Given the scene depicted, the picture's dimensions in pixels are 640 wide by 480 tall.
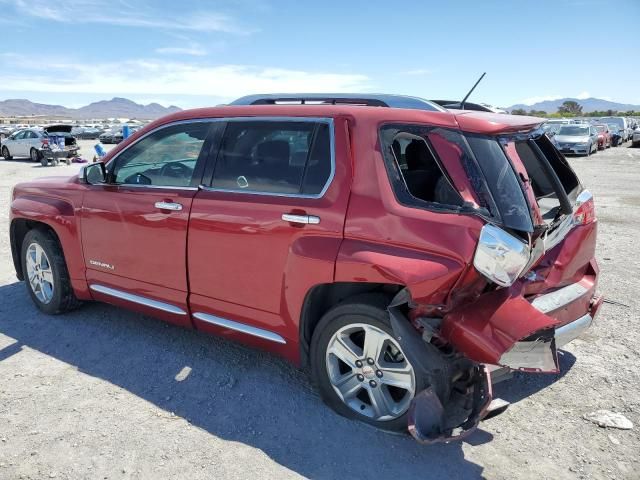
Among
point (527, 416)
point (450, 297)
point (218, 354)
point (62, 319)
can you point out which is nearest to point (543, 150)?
point (450, 297)

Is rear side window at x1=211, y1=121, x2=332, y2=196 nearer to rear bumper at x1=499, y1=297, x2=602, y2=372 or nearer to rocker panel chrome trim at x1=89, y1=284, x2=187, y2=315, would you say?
rocker panel chrome trim at x1=89, y1=284, x2=187, y2=315

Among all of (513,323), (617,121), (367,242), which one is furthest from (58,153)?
(617,121)

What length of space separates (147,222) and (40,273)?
1.67 m

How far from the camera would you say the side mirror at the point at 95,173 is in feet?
14.2

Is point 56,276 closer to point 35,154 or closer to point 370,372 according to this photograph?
point 370,372

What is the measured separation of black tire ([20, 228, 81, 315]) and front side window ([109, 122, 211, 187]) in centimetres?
102

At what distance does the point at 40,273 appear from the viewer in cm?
489

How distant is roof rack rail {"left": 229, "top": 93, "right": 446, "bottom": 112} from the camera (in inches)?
128

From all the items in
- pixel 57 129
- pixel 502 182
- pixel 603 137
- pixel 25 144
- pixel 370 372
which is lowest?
pixel 603 137

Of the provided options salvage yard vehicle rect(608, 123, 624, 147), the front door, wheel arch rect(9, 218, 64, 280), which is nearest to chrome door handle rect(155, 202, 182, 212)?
the front door

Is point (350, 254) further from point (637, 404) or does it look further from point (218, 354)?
point (637, 404)

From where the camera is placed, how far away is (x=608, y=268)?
6316mm

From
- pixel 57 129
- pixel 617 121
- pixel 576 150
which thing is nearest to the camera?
pixel 576 150

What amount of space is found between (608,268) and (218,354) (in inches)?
192
